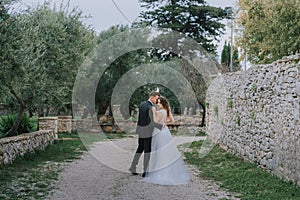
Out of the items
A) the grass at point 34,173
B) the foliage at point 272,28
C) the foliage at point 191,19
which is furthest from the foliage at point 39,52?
the foliage at point 191,19

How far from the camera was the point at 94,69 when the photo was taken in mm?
19203

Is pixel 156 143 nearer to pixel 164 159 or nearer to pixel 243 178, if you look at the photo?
pixel 164 159

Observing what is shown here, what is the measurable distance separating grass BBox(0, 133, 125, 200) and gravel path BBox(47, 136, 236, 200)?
230mm

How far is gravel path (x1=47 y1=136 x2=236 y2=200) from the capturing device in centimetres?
659

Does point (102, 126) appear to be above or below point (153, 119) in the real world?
below

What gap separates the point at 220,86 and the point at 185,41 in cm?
1581

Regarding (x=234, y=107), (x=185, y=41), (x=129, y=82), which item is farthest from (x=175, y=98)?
(x=234, y=107)

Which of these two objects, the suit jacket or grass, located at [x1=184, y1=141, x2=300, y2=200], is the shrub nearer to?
grass, located at [x1=184, y1=141, x2=300, y2=200]

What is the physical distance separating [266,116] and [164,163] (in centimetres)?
243

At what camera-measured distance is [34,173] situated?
27.7ft

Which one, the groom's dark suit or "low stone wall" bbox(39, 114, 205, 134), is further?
"low stone wall" bbox(39, 114, 205, 134)

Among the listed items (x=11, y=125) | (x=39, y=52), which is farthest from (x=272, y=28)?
(x=11, y=125)

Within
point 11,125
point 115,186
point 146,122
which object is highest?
point 146,122

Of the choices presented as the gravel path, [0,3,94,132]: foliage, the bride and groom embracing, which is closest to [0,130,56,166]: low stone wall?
[0,3,94,132]: foliage
